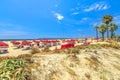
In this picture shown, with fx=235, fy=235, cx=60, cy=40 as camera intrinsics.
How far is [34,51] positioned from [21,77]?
292 inches

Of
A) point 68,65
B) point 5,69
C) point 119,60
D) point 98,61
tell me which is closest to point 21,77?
point 5,69

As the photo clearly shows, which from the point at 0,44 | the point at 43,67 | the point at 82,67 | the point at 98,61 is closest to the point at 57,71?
the point at 43,67

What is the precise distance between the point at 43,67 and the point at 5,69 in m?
2.19

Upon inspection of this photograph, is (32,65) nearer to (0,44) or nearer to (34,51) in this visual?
(34,51)

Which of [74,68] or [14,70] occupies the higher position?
[14,70]

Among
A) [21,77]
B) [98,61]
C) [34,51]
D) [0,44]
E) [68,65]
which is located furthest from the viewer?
[0,44]

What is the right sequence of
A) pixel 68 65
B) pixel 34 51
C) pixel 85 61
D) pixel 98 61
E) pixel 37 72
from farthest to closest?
pixel 34 51, pixel 98 61, pixel 85 61, pixel 68 65, pixel 37 72

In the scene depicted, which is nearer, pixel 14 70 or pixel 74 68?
pixel 14 70

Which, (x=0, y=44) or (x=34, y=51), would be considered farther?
(x=0, y=44)

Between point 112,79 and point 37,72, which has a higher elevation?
point 37,72

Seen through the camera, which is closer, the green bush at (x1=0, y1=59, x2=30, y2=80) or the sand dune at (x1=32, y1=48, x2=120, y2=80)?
the green bush at (x1=0, y1=59, x2=30, y2=80)

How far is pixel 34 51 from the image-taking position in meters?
18.6

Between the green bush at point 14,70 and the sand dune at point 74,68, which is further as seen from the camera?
the sand dune at point 74,68

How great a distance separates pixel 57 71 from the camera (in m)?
13.0
